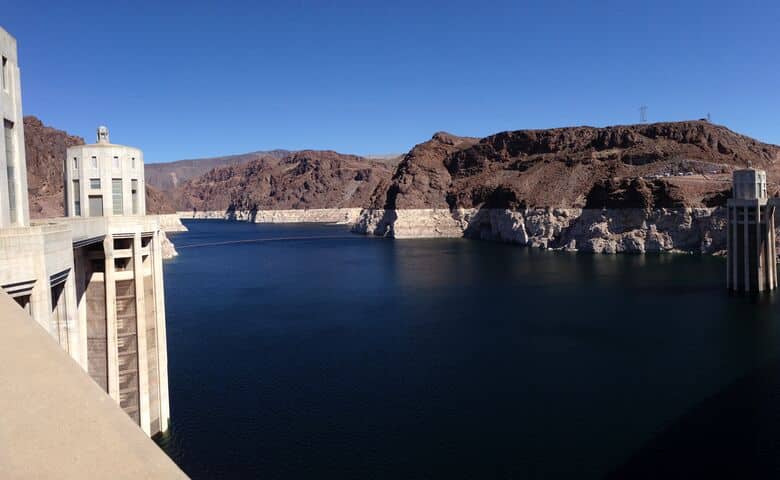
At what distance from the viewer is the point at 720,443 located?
22422mm

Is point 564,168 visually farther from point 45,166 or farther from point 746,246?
point 45,166

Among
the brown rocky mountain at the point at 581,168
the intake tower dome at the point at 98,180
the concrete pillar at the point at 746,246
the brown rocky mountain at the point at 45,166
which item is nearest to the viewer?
the intake tower dome at the point at 98,180

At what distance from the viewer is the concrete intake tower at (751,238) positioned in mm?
53062

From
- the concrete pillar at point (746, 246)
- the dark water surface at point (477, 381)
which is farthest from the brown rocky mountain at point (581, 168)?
the concrete pillar at point (746, 246)

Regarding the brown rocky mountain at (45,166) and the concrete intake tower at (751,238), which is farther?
the brown rocky mountain at (45,166)

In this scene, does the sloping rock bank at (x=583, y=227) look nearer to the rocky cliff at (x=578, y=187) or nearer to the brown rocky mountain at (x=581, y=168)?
Result: the rocky cliff at (x=578, y=187)

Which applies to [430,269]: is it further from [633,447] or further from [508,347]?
[633,447]

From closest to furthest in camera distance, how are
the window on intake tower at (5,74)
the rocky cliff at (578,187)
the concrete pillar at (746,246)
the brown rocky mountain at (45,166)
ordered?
1. the window on intake tower at (5,74)
2. the concrete pillar at (746,246)
3. the rocky cliff at (578,187)
4. the brown rocky mountain at (45,166)

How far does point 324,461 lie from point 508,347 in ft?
63.9

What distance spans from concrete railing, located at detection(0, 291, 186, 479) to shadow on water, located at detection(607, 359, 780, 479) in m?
19.7

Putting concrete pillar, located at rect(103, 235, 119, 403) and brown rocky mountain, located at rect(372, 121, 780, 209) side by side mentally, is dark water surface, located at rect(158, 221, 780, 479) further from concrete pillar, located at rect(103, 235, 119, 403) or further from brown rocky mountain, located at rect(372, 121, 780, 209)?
brown rocky mountain, located at rect(372, 121, 780, 209)

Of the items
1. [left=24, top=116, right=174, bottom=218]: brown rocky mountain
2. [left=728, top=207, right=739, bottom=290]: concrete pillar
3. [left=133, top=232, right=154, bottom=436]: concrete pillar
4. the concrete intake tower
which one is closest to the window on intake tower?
[left=133, top=232, right=154, bottom=436]: concrete pillar

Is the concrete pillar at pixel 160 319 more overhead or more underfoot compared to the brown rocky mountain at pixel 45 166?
more underfoot

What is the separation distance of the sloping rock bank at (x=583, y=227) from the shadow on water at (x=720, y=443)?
219 feet
